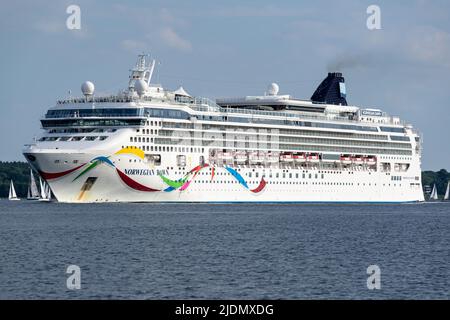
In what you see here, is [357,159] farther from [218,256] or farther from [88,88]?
[218,256]

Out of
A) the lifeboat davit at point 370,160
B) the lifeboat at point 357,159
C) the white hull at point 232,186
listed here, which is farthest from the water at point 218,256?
the lifeboat davit at point 370,160

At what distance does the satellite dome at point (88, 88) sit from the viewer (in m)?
102

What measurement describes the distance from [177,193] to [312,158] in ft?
77.1

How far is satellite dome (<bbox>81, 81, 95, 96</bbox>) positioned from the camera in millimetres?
102500

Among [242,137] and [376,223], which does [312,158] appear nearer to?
[242,137]

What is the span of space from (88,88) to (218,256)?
54940 mm

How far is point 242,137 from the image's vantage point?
111 m

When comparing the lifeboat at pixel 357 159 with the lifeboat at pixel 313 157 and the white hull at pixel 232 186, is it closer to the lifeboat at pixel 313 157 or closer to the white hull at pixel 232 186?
the white hull at pixel 232 186

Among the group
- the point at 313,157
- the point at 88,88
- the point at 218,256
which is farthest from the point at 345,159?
the point at 218,256

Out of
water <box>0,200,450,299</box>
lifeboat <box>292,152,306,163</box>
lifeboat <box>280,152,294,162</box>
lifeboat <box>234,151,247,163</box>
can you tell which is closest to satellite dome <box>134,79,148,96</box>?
lifeboat <box>234,151,247,163</box>

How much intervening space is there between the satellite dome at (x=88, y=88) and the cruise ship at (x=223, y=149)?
11 cm

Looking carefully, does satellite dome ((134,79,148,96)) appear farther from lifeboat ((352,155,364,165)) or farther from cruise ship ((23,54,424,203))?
lifeboat ((352,155,364,165))

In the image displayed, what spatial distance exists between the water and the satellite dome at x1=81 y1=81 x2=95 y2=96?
75.7 feet
